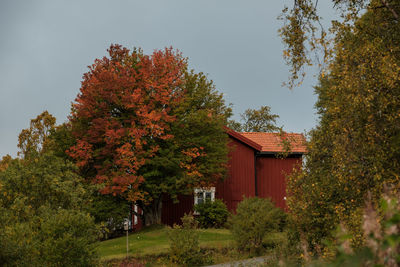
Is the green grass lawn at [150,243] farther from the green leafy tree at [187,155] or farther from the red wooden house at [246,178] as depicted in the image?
the red wooden house at [246,178]

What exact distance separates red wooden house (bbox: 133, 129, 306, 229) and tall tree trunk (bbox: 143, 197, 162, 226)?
2.38m

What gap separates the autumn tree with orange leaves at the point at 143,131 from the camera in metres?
23.4

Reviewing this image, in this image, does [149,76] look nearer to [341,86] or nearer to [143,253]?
[143,253]

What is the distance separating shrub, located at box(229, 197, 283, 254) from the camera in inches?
691

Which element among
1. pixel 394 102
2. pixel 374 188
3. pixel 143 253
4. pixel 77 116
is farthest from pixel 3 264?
pixel 77 116

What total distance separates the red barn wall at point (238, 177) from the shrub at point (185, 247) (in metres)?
12.8

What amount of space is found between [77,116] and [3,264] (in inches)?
586

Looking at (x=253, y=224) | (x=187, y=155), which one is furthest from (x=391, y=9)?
(x=187, y=155)

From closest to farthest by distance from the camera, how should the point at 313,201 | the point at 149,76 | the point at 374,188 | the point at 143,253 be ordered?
1. the point at 374,188
2. the point at 313,201
3. the point at 143,253
4. the point at 149,76

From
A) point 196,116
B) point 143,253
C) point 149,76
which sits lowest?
point 143,253

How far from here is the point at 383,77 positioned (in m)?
9.54

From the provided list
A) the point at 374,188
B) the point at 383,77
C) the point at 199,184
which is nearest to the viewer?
the point at 374,188

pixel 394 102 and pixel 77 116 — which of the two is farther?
pixel 77 116

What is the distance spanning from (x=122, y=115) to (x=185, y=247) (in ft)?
34.1
